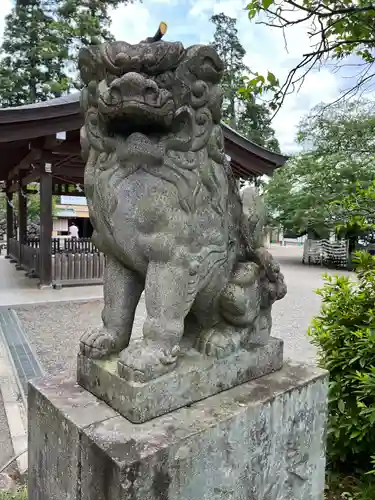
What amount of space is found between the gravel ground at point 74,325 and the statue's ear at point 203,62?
95.3 inches

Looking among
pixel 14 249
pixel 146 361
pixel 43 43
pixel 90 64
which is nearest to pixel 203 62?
pixel 90 64

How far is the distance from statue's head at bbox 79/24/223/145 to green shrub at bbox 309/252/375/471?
1475mm

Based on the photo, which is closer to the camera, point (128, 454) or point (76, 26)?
point (128, 454)

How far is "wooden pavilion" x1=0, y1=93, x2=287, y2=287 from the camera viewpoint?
5.79 meters

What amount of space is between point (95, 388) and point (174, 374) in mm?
295

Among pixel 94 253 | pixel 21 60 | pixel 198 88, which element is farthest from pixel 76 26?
pixel 198 88

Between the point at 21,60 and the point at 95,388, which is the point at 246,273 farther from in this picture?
the point at 21,60

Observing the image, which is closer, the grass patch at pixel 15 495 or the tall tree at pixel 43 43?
the grass patch at pixel 15 495

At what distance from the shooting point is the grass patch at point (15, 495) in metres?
1.83

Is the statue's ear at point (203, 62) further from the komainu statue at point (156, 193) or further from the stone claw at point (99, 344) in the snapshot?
the stone claw at point (99, 344)

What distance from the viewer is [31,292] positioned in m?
6.83

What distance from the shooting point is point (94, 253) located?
26.0ft

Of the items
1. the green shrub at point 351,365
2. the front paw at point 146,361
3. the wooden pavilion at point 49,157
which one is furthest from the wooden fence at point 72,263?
the front paw at point 146,361

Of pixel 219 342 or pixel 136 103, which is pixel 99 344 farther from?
pixel 136 103
